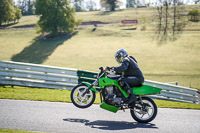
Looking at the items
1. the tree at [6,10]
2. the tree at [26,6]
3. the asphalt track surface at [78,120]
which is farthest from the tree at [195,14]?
the tree at [26,6]

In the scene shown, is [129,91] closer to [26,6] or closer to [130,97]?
[130,97]

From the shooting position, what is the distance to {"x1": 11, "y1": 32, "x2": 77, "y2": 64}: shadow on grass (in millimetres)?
37506

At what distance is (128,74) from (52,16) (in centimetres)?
4637

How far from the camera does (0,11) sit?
51781mm

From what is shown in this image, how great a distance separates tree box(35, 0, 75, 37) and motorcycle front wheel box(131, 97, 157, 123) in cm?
4663

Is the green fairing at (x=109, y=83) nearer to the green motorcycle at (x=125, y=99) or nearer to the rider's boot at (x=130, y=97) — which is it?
the green motorcycle at (x=125, y=99)

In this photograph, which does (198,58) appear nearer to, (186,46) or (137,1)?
(186,46)

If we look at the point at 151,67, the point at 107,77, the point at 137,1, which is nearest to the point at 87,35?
the point at 151,67

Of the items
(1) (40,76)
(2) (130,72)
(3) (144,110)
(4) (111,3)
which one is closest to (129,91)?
(2) (130,72)

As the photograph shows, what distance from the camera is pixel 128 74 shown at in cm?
667

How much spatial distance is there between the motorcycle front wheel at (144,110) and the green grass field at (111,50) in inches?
718

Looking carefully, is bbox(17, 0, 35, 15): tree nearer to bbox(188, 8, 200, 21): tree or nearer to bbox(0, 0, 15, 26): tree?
bbox(0, 0, 15, 26): tree

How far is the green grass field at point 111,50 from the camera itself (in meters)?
30.5

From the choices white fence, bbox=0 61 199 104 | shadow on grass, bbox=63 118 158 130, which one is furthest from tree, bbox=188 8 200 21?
shadow on grass, bbox=63 118 158 130
